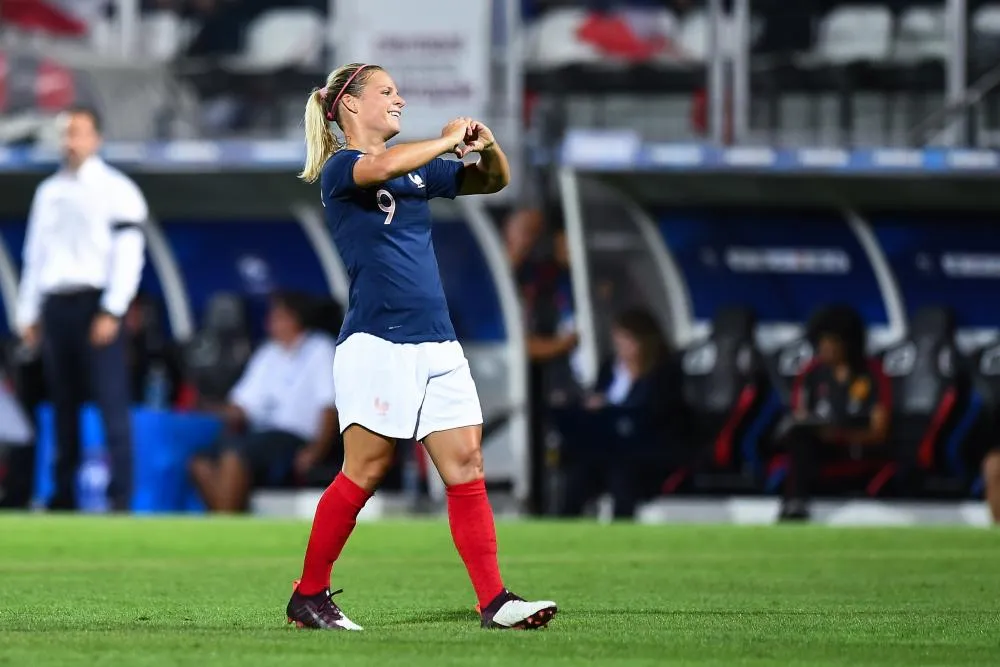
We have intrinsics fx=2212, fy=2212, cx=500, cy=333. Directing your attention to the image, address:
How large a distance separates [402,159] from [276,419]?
8.77 metres

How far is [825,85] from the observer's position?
821 inches

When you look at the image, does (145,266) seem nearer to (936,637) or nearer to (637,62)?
(637,62)

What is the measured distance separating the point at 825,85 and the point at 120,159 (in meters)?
7.97

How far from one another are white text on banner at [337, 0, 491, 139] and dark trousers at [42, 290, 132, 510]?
2.48m

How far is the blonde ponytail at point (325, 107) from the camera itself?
21.6 ft

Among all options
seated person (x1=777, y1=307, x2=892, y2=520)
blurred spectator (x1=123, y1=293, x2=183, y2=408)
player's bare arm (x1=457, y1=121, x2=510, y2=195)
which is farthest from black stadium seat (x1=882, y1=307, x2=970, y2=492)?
player's bare arm (x1=457, y1=121, x2=510, y2=195)

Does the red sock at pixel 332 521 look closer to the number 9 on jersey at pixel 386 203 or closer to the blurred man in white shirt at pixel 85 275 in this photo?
the number 9 on jersey at pixel 386 203

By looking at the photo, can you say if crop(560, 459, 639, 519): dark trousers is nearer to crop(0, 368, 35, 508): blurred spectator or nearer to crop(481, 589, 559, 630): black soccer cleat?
crop(0, 368, 35, 508): blurred spectator

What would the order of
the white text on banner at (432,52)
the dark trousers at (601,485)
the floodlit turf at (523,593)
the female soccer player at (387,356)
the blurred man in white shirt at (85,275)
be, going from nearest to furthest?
the floodlit turf at (523,593) < the female soccer player at (387,356) < the blurred man in white shirt at (85,275) < the white text on banner at (432,52) < the dark trousers at (601,485)

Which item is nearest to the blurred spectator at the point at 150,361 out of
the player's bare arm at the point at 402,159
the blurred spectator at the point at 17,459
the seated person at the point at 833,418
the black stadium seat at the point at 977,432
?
the blurred spectator at the point at 17,459

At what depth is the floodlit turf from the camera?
5.64m

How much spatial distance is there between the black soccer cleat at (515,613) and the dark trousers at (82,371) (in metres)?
6.49

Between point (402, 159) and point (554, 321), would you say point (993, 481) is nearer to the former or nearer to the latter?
point (554, 321)

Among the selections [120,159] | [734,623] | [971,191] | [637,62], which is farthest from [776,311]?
[734,623]
